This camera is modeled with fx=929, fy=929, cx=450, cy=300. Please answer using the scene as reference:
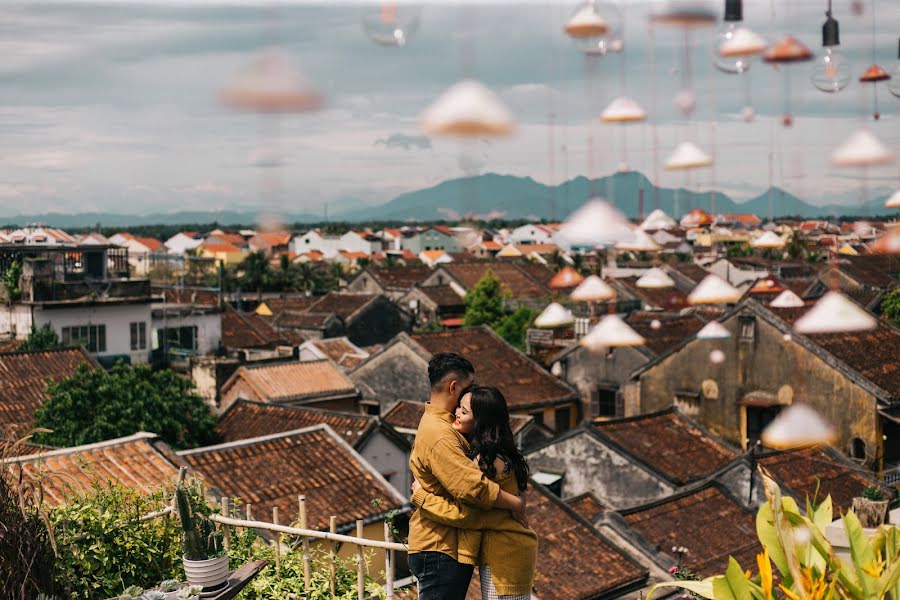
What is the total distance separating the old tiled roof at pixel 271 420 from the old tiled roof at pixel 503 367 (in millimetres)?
5065

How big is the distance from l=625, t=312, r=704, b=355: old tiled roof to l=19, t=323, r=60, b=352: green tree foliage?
40.6 ft

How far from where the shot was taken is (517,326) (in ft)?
97.6

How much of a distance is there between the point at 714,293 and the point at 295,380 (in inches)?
546

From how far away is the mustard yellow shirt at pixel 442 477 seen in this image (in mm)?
3055

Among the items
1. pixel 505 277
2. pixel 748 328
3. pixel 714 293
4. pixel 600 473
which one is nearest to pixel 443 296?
pixel 505 277

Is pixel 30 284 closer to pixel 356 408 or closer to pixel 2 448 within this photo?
pixel 356 408

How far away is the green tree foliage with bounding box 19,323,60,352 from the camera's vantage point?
1952cm

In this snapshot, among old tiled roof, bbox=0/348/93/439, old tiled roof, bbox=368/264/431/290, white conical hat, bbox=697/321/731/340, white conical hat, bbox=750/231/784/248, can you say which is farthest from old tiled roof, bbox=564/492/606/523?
old tiled roof, bbox=368/264/431/290

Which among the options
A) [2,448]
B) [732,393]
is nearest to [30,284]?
[732,393]

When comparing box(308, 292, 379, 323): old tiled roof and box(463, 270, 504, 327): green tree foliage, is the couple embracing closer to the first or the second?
box(308, 292, 379, 323): old tiled roof

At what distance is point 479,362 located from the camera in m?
18.9

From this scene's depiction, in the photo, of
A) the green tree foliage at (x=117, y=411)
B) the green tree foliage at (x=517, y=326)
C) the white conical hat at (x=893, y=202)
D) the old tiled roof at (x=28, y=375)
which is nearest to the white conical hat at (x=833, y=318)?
the white conical hat at (x=893, y=202)

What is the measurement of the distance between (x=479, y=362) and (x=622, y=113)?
52.3 ft

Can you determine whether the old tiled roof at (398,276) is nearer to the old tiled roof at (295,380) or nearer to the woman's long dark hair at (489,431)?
the old tiled roof at (295,380)
